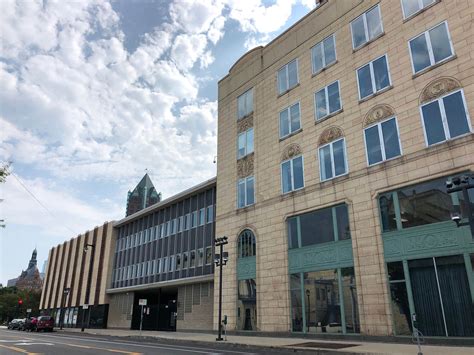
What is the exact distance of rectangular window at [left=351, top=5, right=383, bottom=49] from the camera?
21562mm

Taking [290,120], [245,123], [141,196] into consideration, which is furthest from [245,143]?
[141,196]

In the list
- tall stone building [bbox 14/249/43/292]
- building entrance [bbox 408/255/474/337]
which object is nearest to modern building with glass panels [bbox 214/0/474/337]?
building entrance [bbox 408/255/474/337]

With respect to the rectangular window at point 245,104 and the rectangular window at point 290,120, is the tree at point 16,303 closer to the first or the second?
the rectangular window at point 245,104

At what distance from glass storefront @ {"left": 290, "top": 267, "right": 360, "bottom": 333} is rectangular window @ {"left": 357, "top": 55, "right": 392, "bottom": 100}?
963cm

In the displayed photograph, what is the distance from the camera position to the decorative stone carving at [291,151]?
24.4 metres

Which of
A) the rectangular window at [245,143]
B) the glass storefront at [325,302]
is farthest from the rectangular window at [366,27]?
the glass storefront at [325,302]

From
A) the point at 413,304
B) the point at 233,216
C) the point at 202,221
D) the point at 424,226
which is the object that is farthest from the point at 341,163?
the point at 202,221

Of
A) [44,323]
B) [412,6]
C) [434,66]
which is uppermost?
[412,6]

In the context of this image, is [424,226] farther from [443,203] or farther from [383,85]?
[383,85]

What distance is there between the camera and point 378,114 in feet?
66.3

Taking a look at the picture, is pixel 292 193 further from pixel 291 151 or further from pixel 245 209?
pixel 245 209

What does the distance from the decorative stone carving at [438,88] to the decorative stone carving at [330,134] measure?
4.85 meters

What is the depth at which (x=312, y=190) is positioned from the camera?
22562 mm

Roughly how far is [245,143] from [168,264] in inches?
646
